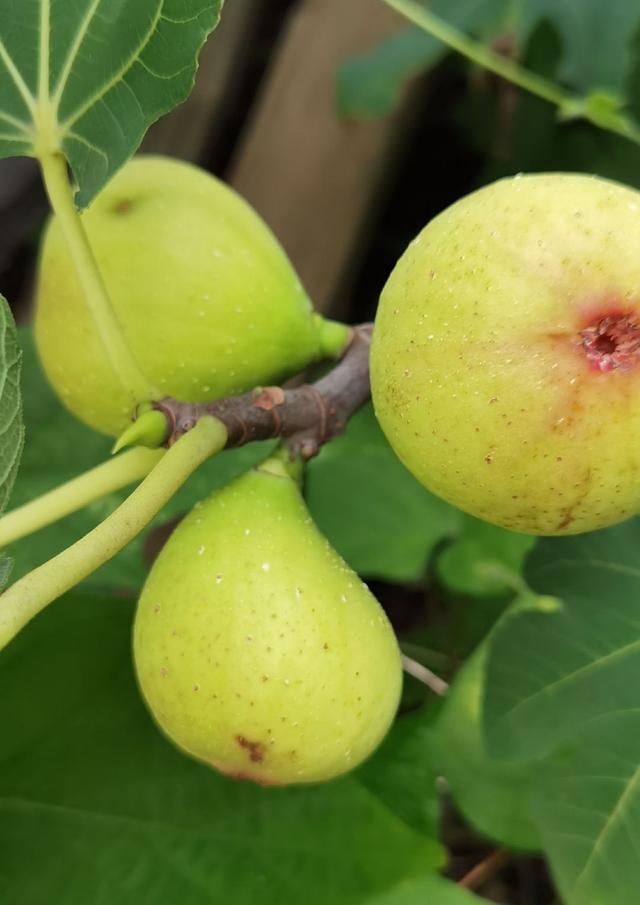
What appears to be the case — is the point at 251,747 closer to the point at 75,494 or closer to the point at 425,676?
the point at 75,494

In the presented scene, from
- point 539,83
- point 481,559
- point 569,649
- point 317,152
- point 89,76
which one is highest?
point 89,76

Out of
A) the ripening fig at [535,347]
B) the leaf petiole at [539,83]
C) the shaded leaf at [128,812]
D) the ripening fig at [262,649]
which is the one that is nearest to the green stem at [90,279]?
the ripening fig at [262,649]

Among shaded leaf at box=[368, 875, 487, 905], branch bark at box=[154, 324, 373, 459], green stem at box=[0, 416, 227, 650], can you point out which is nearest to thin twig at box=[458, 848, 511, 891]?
shaded leaf at box=[368, 875, 487, 905]

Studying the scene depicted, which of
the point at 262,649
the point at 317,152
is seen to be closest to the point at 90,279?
the point at 262,649

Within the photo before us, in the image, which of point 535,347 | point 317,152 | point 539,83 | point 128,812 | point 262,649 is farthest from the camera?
point 317,152

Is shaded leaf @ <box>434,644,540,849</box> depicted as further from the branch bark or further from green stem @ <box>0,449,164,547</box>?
green stem @ <box>0,449,164,547</box>
